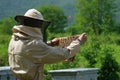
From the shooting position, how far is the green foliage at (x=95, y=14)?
7769 cm

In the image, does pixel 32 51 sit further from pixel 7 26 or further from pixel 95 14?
pixel 7 26

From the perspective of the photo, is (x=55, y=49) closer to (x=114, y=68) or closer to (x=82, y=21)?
(x=114, y=68)

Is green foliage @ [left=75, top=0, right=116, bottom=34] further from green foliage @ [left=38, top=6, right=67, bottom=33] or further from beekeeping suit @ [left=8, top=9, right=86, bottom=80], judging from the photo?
beekeeping suit @ [left=8, top=9, right=86, bottom=80]

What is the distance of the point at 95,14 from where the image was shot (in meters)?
82.8

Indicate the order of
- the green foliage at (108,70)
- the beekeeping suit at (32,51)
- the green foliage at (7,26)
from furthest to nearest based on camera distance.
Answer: the green foliage at (7,26), the green foliage at (108,70), the beekeeping suit at (32,51)

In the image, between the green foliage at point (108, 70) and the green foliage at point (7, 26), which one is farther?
the green foliage at point (7, 26)

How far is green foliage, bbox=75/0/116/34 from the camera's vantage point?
7769cm

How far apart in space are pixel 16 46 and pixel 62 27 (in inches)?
3406

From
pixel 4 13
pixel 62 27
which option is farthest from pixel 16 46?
pixel 4 13


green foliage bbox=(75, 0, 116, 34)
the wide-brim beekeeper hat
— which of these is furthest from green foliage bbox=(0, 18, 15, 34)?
the wide-brim beekeeper hat

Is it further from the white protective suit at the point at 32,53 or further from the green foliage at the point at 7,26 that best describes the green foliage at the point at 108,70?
the green foliage at the point at 7,26

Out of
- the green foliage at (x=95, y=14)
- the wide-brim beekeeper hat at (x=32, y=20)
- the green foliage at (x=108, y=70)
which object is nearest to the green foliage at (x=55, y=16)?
the green foliage at (x=95, y=14)

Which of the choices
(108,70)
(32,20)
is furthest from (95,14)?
(32,20)

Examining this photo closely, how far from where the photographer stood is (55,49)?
445 centimetres
